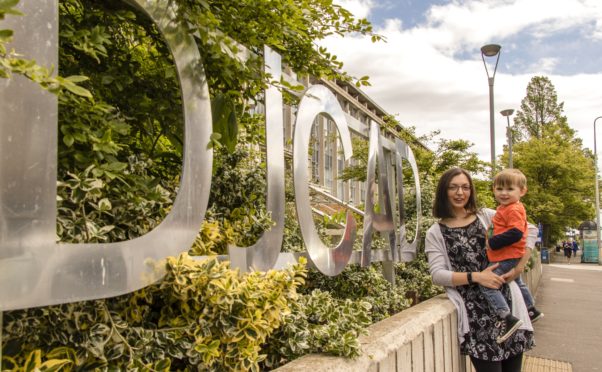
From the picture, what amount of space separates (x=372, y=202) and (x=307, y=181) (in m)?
1.28

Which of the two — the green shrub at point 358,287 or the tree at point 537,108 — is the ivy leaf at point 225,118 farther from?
the tree at point 537,108

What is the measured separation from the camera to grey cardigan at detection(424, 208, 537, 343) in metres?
3.46

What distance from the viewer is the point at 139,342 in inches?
77.9

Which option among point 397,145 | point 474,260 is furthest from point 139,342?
point 397,145

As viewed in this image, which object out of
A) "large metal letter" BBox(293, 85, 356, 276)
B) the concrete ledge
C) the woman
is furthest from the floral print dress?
"large metal letter" BBox(293, 85, 356, 276)

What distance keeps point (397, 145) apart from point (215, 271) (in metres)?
3.62

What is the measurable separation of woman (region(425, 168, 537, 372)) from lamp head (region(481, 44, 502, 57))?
10.7 m

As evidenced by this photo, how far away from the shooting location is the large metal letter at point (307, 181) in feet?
10.4

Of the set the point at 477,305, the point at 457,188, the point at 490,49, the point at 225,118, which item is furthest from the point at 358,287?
the point at 490,49

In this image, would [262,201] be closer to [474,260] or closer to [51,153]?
[474,260]

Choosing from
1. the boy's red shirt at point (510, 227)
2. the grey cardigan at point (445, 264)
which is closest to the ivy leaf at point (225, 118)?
the grey cardigan at point (445, 264)

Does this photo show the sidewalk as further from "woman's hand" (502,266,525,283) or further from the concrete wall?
"woman's hand" (502,266,525,283)

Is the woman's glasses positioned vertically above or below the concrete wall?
above

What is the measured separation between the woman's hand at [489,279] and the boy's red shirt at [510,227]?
10 cm
